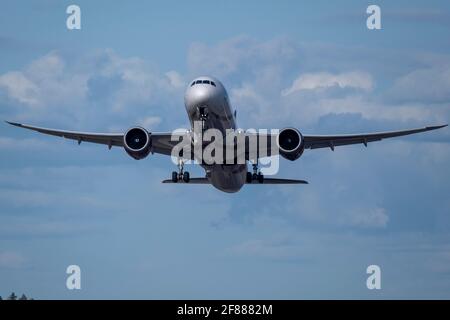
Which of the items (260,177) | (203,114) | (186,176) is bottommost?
(186,176)

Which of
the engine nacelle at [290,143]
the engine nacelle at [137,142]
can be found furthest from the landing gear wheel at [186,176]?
the engine nacelle at [290,143]

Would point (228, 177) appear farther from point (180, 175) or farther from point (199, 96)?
point (199, 96)

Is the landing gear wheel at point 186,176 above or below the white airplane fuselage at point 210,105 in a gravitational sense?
below

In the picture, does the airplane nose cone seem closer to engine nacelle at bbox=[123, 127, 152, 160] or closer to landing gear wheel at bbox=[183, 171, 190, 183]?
engine nacelle at bbox=[123, 127, 152, 160]

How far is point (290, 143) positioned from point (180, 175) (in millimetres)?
9076

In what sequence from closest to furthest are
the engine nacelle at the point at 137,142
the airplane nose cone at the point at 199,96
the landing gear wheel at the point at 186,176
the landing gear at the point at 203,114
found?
1. the airplane nose cone at the point at 199,96
2. the landing gear at the point at 203,114
3. the engine nacelle at the point at 137,142
4. the landing gear wheel at the point at 186,176

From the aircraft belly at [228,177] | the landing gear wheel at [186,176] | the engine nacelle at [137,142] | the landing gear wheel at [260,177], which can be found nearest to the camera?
the engine nacelle at [137,142]

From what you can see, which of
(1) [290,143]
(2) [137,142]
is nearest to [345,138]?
(1) [290,143]

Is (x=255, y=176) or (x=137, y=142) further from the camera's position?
(x=255, y=176)

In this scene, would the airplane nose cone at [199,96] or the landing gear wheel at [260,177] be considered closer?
the airplane nose cone at [199,96]

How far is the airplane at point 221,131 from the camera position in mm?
60188

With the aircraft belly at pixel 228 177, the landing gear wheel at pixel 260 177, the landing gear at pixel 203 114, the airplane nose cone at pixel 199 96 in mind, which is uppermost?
the airplane nose cone at pixel 199 96

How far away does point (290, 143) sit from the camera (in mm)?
63844

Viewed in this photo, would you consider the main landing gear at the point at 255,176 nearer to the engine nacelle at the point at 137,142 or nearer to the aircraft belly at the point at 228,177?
the aircraft belly at the point at 228,177
